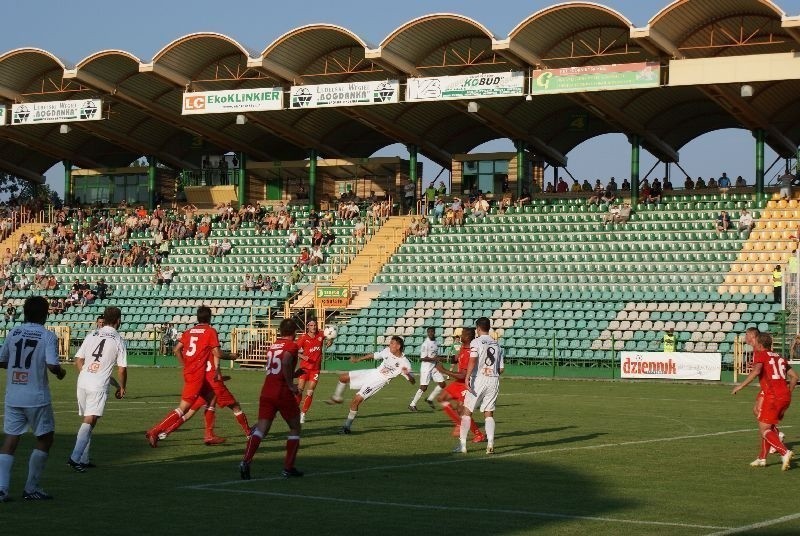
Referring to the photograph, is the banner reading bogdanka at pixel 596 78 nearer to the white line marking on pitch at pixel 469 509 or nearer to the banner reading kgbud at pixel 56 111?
the banner reading kgbud at pixel 56 111

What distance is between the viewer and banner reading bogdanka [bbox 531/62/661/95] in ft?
141

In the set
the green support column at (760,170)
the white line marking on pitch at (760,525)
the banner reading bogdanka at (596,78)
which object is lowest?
the white line marking on pitch at (760,525)

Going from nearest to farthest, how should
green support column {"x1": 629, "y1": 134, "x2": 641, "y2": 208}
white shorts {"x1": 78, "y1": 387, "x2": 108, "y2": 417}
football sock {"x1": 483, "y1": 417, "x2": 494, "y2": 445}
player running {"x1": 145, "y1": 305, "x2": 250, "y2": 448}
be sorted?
white shorts {"x1": 78, "y1": 387, "x2": 108, "y2": 417}, football sock {"x1": 483, "y1": 417, "x2": 494, "y2": 445}, player running {"x1": 145, "y1": 305, "x2": 250, "y2": 448}, green support column {"x1": 629, "y1": 134, "x2": 641, "y2": 208}

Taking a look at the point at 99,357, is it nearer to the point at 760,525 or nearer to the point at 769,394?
the point at 760,525

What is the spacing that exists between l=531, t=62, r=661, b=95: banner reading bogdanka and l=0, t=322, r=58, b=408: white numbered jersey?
3304 cm

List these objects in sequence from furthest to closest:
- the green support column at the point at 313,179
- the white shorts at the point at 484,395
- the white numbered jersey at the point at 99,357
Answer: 1. the green support column at the point at 313,179
2. the white shorts at the point at 484,395
3. the white numbered jersey at the point at 99,357

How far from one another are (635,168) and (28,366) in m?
38.6

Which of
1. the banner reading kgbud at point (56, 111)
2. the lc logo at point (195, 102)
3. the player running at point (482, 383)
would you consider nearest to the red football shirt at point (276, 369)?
the player running at point (482, 383)

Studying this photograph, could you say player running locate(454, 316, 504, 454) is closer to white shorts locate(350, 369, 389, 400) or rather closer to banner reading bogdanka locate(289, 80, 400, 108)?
white shorts locate(350, 369, 389, 400)

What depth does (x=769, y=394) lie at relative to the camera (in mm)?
16953

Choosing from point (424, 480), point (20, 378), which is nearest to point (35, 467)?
point (20, 378)

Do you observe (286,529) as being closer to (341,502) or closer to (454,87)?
(341,502)

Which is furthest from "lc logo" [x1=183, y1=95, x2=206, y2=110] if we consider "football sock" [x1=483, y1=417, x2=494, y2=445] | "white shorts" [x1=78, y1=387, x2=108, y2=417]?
"white shorts" [x1=78, y1=387, x2=108, y2=417]

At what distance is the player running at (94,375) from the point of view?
15.6 metres
